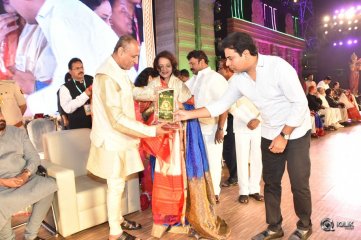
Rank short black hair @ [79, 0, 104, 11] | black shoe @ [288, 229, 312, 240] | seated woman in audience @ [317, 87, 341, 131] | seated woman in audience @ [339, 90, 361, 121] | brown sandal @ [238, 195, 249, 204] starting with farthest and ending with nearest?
1. seated woman in audience @ [339, 90, 361, 121]
2. seated woman in audience @ [317, 87, 341, 131]
3. short black hair @ [79, 0, 104, 11]
4. brown sandal @ [238, 195, 249, 204]
5. black shoe @ [288, 229, 312, 240]

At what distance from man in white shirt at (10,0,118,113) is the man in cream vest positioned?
10.4 feet

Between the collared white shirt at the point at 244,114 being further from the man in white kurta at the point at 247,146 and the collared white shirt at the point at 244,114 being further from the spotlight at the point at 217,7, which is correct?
the spotlight at the point at 217,7

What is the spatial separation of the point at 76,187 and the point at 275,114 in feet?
5.76

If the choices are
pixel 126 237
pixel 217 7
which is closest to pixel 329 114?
pixel 217 7

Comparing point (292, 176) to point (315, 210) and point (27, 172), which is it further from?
point (27, 172)

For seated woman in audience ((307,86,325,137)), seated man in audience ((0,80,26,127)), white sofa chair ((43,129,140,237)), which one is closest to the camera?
white sofa chair ((43,129,140,237))

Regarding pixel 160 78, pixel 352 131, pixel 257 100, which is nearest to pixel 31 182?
pixel 160 78

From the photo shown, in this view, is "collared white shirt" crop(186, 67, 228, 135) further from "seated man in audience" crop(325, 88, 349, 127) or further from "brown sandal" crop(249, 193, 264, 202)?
"seated man in audience" crop(325, 88, 349, 127)

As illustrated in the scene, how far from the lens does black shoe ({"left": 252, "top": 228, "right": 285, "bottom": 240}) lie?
2.29m

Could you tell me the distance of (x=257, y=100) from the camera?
6.91ft

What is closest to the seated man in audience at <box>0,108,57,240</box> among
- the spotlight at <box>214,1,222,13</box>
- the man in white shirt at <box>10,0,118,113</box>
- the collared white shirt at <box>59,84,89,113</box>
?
the collared white shirt at <box>59,84,89,113</box>

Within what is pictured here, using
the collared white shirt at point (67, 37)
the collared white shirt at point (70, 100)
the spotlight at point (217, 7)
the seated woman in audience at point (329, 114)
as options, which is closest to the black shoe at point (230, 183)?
the collared white shirt at point (70, 100)

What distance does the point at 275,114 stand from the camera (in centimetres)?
206

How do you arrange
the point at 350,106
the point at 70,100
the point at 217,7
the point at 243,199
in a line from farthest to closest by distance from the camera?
the point at 350,106
the point at 217,7
the point at 70,100
the point at 243,199
